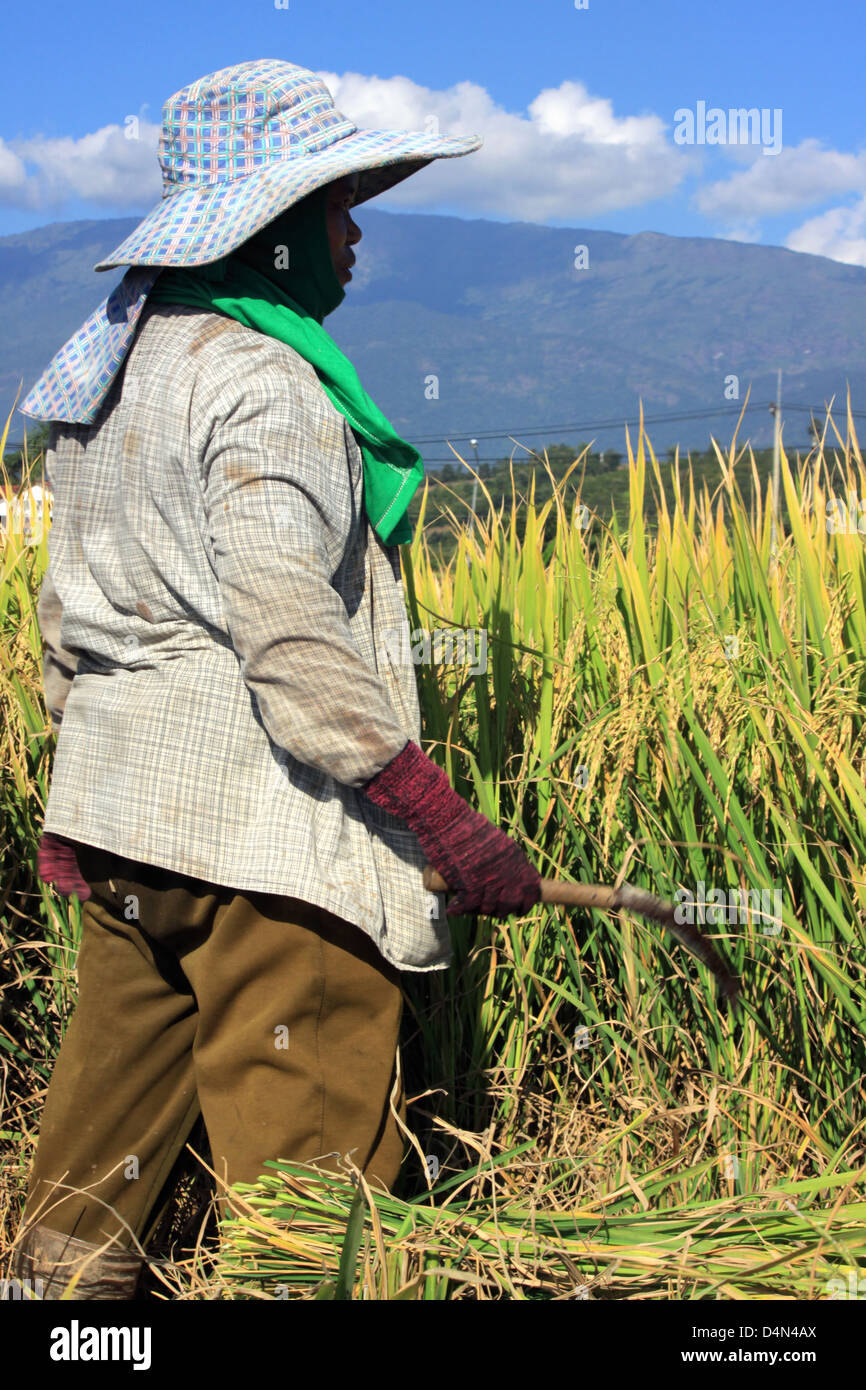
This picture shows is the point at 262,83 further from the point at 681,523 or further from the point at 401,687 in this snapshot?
the point at 681,523

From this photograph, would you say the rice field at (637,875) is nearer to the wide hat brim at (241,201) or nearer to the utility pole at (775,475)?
the utility pole at (775,475)

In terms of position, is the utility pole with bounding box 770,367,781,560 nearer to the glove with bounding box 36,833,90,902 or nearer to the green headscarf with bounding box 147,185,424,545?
the green headscarf with bounding box 147,185,424,545

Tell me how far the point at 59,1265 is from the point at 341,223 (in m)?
1.41

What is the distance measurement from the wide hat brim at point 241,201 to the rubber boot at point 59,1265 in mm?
1231

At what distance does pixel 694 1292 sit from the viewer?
116 centimetres

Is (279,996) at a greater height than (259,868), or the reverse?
(259,868)

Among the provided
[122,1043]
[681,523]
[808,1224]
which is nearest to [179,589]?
[122,1043]

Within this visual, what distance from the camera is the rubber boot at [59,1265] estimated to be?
Answer: 4.44ft

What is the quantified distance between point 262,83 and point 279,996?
3.70 feet

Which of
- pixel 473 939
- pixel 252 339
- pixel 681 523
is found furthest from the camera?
pixel 681 523

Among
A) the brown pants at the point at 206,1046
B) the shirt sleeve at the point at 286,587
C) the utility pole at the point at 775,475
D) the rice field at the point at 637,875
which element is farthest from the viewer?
the utility pole at the point at 775,475

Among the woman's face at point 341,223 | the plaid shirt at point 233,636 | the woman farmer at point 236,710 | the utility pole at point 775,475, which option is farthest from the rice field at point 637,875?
the woman's face at point 341,223

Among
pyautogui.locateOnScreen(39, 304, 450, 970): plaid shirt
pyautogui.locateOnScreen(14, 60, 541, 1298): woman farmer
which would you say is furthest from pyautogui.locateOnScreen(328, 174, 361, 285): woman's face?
pyautogui.locateOnScreen(39, 304, 450, 970): plaid shirt

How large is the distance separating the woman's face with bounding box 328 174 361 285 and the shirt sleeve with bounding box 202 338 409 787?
0.88 feet
